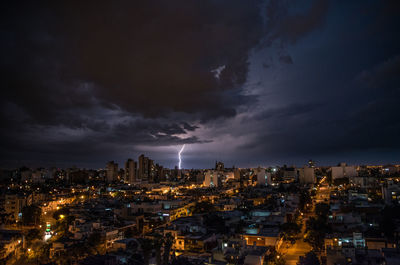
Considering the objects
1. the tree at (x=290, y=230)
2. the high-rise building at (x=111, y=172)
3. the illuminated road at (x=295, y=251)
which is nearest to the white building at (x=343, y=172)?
the illuminated road at (x=295, y=251)

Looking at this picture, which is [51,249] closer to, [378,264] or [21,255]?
[21,255]

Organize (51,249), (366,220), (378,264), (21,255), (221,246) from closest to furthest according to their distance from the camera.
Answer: (378,264), (221,246), (51,249), (21,255), (366,220)

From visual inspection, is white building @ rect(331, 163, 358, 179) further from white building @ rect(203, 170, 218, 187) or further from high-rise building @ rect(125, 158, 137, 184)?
high-rise building @ rect(125, 158, 137, 184)

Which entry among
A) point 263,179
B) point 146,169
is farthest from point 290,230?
point 146,169

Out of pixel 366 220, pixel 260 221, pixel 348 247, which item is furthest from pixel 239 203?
pixel 348 247

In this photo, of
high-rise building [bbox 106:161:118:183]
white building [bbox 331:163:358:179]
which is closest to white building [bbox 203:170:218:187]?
white building [bbox 331:163:358:179]

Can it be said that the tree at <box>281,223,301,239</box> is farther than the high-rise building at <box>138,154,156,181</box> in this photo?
No

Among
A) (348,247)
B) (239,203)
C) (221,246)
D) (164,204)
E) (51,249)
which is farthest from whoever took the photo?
(239,203)

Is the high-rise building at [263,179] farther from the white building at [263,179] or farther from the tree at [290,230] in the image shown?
the tree at [290,230]
